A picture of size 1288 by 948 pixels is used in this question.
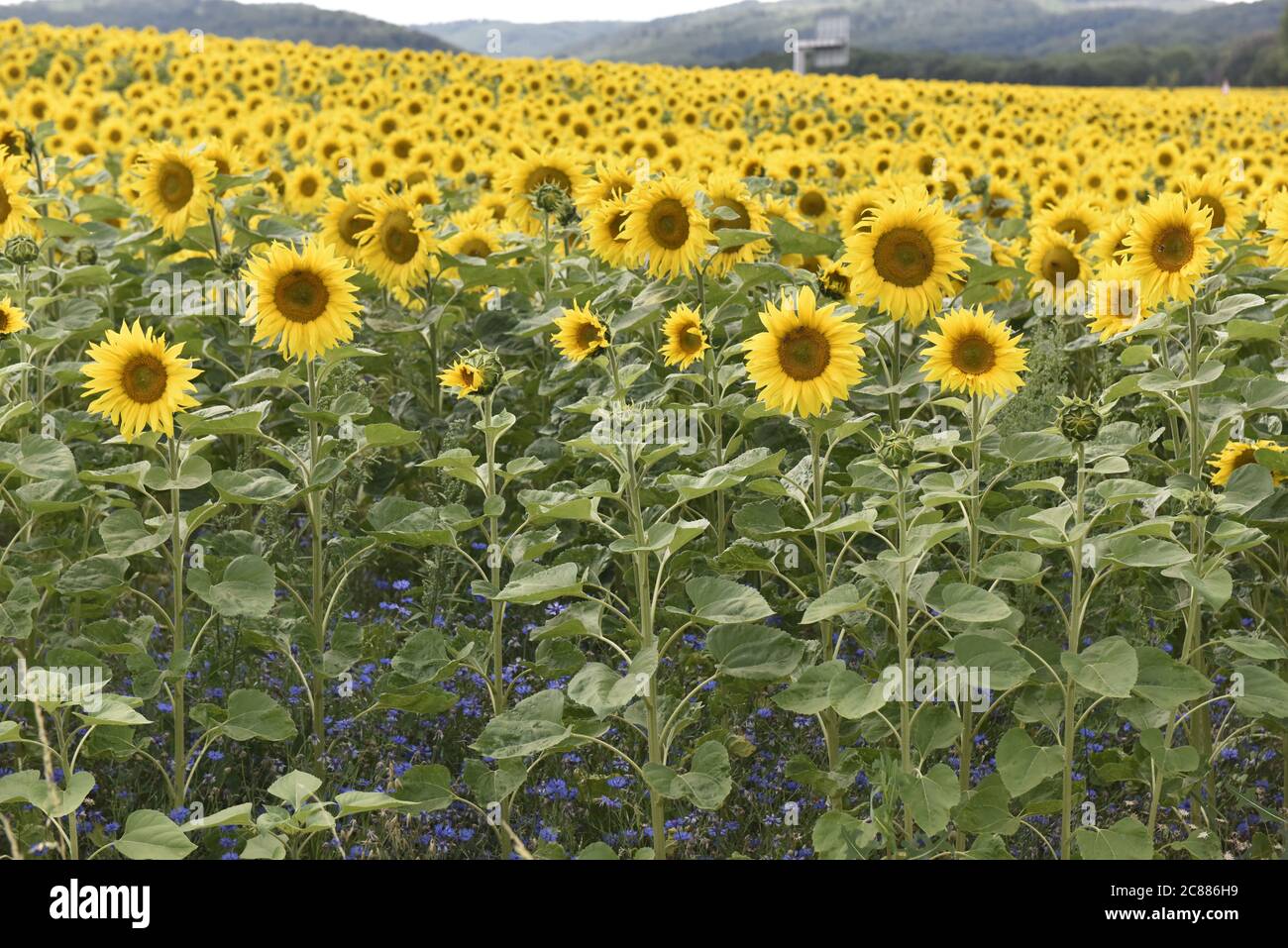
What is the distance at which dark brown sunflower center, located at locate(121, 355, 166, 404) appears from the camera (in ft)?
11.9

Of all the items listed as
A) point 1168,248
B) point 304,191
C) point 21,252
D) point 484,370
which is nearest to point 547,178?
point 21,252

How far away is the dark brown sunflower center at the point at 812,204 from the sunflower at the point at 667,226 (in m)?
3.28

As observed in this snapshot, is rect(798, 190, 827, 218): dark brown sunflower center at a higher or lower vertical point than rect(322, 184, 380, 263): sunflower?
higher

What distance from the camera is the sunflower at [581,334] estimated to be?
4137mm

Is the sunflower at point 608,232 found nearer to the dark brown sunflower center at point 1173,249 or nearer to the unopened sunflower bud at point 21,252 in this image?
the dark brown sunflower center at point 1173,249

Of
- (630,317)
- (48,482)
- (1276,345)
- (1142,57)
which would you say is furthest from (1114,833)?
(1142,57)

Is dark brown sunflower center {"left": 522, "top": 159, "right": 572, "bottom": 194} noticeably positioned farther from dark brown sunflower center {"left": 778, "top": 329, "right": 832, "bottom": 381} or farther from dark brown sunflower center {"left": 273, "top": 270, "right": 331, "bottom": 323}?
dark brown sunflower center {"left": 778, "top": 329, "right": 832, "bottom": 381}

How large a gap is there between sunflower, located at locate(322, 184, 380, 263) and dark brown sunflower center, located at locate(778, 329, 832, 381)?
8.00ft

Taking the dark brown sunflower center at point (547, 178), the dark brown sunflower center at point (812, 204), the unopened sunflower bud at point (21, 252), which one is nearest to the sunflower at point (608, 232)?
the dark brown sunflower center at point (547, 178)

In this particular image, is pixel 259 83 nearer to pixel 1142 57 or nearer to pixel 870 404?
pixel 870 404

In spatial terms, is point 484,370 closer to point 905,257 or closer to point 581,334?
point 581,334

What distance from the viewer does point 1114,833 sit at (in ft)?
10.5

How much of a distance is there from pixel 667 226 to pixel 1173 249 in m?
1.64

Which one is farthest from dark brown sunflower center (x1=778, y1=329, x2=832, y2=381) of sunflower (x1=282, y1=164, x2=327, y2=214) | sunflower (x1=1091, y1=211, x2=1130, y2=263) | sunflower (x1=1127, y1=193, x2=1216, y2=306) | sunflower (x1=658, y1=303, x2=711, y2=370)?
sunflower (x1=282, y1=164, x2=327, y2=214)
